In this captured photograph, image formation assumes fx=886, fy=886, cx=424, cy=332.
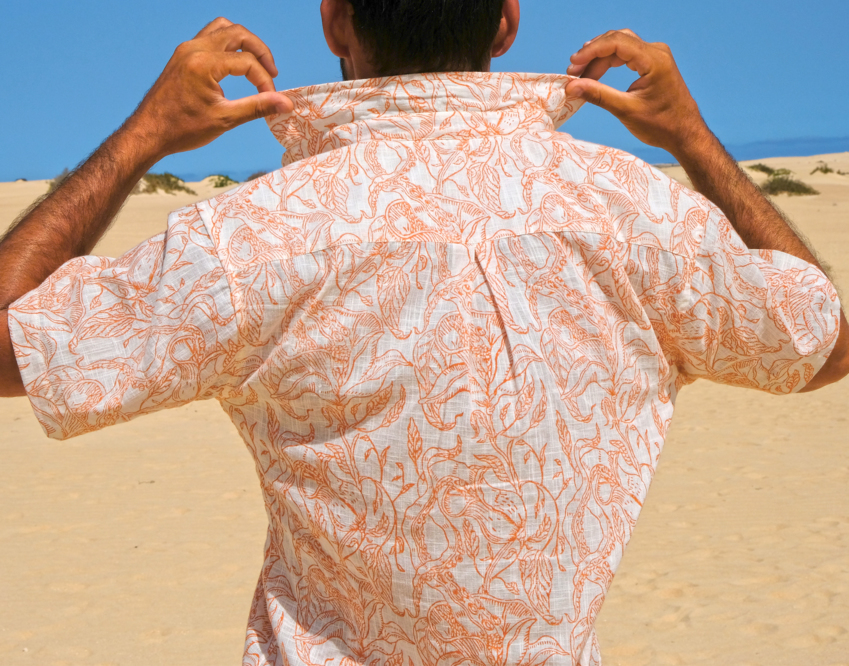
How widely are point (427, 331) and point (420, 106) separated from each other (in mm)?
317

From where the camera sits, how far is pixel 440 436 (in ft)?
3.82

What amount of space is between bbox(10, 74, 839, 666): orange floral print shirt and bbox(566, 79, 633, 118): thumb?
0.31 feet

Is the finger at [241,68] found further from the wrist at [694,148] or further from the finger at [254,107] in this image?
the wrist at [694,148]

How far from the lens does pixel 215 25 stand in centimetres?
143

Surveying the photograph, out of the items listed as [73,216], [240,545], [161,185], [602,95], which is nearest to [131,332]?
[73,216]

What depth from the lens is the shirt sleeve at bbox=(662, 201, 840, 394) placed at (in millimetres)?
1228

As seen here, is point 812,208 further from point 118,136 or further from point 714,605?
point 118,136

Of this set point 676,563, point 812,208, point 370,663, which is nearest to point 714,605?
point 676,563

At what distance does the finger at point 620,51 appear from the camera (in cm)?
141

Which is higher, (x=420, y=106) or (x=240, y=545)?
(x=420, y=106)

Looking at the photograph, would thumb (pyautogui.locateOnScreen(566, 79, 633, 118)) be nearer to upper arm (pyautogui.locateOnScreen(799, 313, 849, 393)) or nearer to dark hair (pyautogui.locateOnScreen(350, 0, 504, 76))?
dark hair (pyautogui.locateOnScreen(350, 0, 504, 76))

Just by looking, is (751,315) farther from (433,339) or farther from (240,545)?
(240,545)

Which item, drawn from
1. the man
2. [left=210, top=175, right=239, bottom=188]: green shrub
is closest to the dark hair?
the man

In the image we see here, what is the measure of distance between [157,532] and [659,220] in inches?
250
